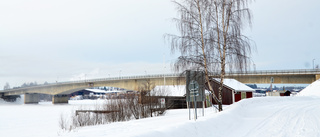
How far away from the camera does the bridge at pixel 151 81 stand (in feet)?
144

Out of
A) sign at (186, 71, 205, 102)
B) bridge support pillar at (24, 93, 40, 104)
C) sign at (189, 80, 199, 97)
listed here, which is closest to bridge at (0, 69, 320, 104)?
bridge support pillar at (24, 93, 40, 104)

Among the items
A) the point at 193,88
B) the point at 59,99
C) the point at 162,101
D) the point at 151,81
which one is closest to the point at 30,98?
the point at 59,99

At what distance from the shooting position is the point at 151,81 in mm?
58688

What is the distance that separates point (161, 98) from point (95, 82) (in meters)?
52.4

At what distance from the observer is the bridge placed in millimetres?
43781

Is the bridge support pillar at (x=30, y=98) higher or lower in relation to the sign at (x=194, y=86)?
lower

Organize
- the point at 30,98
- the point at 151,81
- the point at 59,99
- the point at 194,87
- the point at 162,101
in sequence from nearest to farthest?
the point at 194,87 < the point at 162,101 < the point at 151,81 < the point at 59,99 < the point at 30,98

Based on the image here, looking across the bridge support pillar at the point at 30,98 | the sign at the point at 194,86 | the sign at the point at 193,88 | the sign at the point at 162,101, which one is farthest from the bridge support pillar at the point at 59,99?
the sign at the point at 193,88

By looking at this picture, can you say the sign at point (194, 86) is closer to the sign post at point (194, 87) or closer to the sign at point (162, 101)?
the sign post at point (194, 87)

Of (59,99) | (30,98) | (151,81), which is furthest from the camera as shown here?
(30,98)

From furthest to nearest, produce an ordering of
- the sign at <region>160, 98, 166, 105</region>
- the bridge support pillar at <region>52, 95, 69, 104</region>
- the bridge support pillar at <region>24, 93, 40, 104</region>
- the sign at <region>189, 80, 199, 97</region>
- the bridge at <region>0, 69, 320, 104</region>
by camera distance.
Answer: the bridge support pillar at <region>24, 93, 40, 104</region>, the bridge support pillar at <region>52, 95, 69, 104</region>, the bridge at <region>0, 69, 320, 104</region>, the sign at <region>160, 98, 166, 105</region>, the sign at <region>189, 80, 199, 97</region>

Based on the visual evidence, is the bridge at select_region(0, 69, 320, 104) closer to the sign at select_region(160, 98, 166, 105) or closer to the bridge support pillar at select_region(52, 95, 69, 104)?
the bridge support pillar at select_region(52, 95, 69, 104)

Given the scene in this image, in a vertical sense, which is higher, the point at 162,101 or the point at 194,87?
the point at 194,87

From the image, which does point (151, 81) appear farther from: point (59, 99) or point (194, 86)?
point (59, 99)
